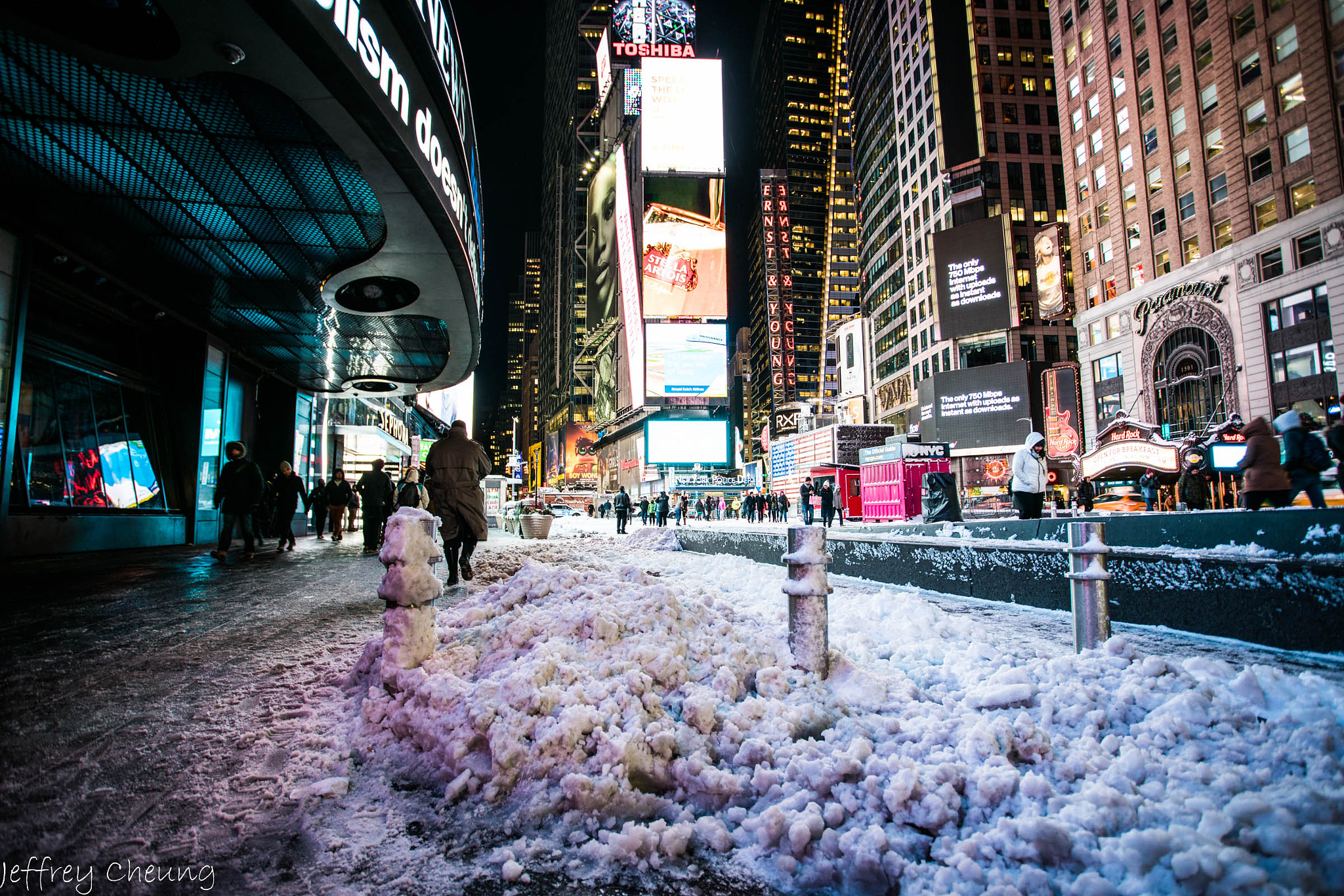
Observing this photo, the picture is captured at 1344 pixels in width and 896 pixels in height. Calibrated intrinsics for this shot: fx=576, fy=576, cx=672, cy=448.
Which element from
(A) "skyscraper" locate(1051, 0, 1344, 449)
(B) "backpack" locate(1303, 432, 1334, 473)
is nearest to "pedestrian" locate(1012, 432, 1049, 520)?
(B) "backpack" locate(1303, 432, 1334, 473)

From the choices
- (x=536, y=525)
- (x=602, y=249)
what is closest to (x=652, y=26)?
(x=602, y=249)

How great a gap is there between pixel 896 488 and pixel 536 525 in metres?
13.2

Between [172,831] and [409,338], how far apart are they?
16485mm

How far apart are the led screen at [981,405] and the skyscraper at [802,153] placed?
91.0 meters

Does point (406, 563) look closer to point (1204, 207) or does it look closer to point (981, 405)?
point (1204, 207)

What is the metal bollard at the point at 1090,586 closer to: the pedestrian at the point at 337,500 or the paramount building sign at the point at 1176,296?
the pedestrian at the point at 337,500

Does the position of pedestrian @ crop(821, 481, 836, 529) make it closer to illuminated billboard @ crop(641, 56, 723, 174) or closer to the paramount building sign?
the paramount building sign

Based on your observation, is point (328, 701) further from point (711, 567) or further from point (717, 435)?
point (717, 435)

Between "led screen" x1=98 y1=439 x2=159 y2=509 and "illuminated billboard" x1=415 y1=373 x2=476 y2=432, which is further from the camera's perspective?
"illuminated billboard" x1=415 y1=373 x2=476 y2=432

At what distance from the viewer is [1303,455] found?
8.08 metres

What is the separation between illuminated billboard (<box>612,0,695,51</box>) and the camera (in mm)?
76438

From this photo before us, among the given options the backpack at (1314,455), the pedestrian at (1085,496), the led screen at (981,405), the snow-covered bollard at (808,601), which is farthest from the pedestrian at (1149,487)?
the snow-covered bollard at (808,601)

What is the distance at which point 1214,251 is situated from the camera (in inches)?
1228

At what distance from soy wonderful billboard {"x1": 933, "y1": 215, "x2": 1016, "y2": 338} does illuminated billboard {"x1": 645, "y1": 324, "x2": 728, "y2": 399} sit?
68.4 ft
